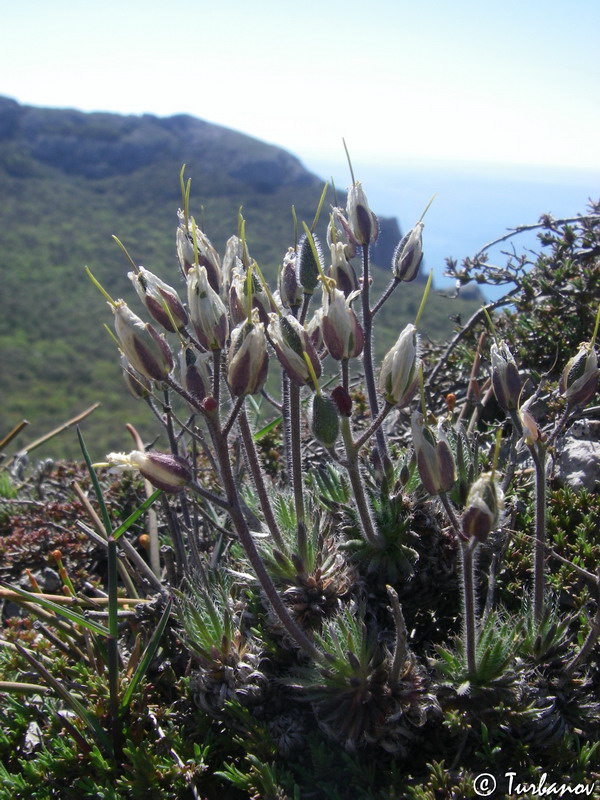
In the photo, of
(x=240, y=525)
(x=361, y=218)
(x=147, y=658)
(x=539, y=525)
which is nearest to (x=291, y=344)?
(x=240, y=525)

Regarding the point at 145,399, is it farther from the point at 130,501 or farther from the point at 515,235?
the point at 515,235

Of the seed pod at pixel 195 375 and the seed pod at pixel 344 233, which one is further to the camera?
the seed pod at pixel 344 233

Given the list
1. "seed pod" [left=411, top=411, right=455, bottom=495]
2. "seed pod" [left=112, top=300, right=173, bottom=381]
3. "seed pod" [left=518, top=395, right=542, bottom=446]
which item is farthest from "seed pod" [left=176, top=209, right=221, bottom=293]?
"seed pod" [left=518, top=395, right=542, bottom=446]

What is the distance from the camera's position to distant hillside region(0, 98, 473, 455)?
62.2 meters

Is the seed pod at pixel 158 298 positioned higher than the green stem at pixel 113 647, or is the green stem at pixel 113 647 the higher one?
the seed pod at pixel 158 298

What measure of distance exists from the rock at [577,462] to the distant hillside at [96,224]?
35.1 metres

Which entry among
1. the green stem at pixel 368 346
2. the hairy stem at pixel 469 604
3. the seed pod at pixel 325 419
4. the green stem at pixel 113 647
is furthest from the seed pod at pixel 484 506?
the green stem at pixel 113 647

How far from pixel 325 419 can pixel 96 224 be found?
98266 mm

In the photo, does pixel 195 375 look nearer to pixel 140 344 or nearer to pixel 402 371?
pixel 140 344

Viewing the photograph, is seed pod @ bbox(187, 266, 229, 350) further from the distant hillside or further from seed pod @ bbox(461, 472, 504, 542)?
the distant hillside

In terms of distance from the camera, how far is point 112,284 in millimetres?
70125

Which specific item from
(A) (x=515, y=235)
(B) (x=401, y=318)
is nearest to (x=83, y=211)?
(B) (x=401, y=318)

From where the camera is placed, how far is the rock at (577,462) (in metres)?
3.01

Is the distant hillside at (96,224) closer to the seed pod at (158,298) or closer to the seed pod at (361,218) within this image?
the seed pod at (361,218)
